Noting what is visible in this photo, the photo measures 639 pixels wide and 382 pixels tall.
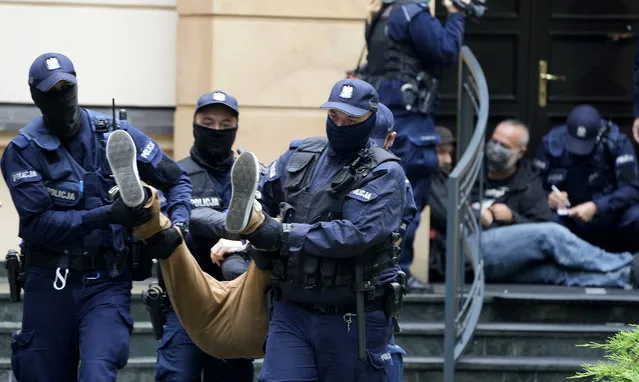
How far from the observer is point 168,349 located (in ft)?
22.8

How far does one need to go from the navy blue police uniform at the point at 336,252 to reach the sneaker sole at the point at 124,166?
0.56 m

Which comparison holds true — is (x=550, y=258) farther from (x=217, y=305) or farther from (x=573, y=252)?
(x=217, y=305)

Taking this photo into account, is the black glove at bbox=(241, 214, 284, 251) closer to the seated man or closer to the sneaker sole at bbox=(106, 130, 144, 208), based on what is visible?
the sneaker sole at bbox=(106, 130, 144, 208)

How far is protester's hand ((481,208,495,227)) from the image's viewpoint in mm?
9500

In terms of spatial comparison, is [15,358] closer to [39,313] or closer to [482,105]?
[39,313]

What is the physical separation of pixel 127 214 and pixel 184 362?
4.00 ft

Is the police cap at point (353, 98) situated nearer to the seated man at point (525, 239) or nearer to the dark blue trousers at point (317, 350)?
the dark blue trousers at point (317, 350)

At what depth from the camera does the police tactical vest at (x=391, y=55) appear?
28.9 feet

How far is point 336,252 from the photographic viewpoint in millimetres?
5930

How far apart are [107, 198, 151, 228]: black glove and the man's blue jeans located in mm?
3795

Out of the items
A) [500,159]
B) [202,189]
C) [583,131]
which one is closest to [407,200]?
[202,189]

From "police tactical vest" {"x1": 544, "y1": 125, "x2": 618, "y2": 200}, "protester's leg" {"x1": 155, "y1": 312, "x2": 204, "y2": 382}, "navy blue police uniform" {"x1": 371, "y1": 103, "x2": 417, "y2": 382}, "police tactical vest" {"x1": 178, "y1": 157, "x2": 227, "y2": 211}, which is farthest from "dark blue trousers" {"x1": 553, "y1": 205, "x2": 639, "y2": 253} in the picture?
"protester's leg" {"x1": 155, "y1": 312, "x2": 204, "y2": 382}

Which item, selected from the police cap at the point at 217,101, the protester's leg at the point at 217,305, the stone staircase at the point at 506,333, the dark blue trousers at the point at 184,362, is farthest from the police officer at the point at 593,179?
the protester's leg at the point at 217,305

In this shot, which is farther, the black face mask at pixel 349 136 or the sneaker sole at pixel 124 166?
the black face mask at pixel 349 136
